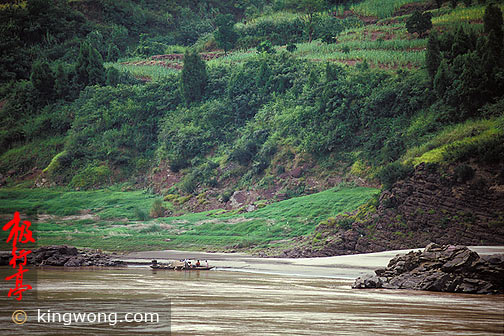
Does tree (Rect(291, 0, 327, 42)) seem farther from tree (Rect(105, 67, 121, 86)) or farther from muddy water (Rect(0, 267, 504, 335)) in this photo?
muddy water (Rect(0, 267, 504, 335))

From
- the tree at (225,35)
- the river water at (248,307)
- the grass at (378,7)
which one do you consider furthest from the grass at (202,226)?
the grass at (378,7)

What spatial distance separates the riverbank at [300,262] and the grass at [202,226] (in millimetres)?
4081

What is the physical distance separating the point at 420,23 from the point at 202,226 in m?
41.1

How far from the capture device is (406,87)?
201 ft

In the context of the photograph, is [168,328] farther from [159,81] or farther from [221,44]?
[221,44]

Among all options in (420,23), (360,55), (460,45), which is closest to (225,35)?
(360,55)

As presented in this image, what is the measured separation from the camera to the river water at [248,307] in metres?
18.5

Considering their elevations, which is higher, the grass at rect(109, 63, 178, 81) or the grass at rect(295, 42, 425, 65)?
the grass at rect(295, 42, 425, 65)

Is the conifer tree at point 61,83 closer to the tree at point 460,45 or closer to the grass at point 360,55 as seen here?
the grass at point 360,55

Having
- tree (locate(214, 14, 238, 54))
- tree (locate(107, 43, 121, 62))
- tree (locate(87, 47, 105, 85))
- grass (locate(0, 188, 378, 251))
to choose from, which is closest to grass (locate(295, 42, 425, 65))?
tree (locate(214, 14, 238, 54))

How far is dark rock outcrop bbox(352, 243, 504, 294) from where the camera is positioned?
27203mm

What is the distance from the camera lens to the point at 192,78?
84.7m

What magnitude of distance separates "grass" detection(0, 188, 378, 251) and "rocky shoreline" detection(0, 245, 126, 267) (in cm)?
835

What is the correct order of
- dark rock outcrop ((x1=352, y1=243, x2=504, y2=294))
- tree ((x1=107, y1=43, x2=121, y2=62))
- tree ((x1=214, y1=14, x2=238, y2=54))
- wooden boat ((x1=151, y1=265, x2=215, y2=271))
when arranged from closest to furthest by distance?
dark rock outcrop ((x1=352, y1=243, x2=504, y2=294)), wooden boat ((x1=151, y1=265, x2=215, y2=271)), tree ((x1=214, y1=14, x2=238, y2=54)), tree ((x1=107, y1=43, x2=121, y2=62))
